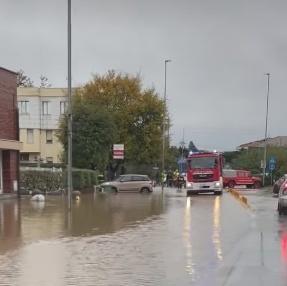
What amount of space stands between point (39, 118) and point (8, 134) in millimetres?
44978

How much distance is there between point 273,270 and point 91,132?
3902cm

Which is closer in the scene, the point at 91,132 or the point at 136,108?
the point at 91,132

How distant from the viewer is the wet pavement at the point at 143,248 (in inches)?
428

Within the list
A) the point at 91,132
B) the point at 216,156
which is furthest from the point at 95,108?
the point at 216,156

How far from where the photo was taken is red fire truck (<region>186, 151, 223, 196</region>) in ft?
136

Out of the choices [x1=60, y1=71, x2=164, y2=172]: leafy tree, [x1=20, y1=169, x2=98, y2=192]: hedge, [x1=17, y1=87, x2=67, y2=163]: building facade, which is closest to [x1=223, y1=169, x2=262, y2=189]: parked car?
[x1=60, y1=71, x2=164, y2=172]: leafy tree

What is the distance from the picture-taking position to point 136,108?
59.5m

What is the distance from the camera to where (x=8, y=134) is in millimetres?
36406

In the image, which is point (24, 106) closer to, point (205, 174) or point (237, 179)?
point (237, 179)

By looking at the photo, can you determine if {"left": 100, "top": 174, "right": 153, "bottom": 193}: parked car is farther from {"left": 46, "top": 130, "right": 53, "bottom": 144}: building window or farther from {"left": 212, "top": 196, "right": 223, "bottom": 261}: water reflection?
{"left": 46, "top": 130, "right": 53, "bottom": 144}: building window

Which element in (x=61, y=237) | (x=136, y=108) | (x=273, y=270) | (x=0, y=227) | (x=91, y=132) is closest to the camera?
(x=273, y=270)

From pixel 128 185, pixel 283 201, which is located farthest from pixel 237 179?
pixel 283 201

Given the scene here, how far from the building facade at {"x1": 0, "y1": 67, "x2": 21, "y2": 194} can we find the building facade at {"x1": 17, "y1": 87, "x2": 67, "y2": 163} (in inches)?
1712

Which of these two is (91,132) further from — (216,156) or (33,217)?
(33,217)
